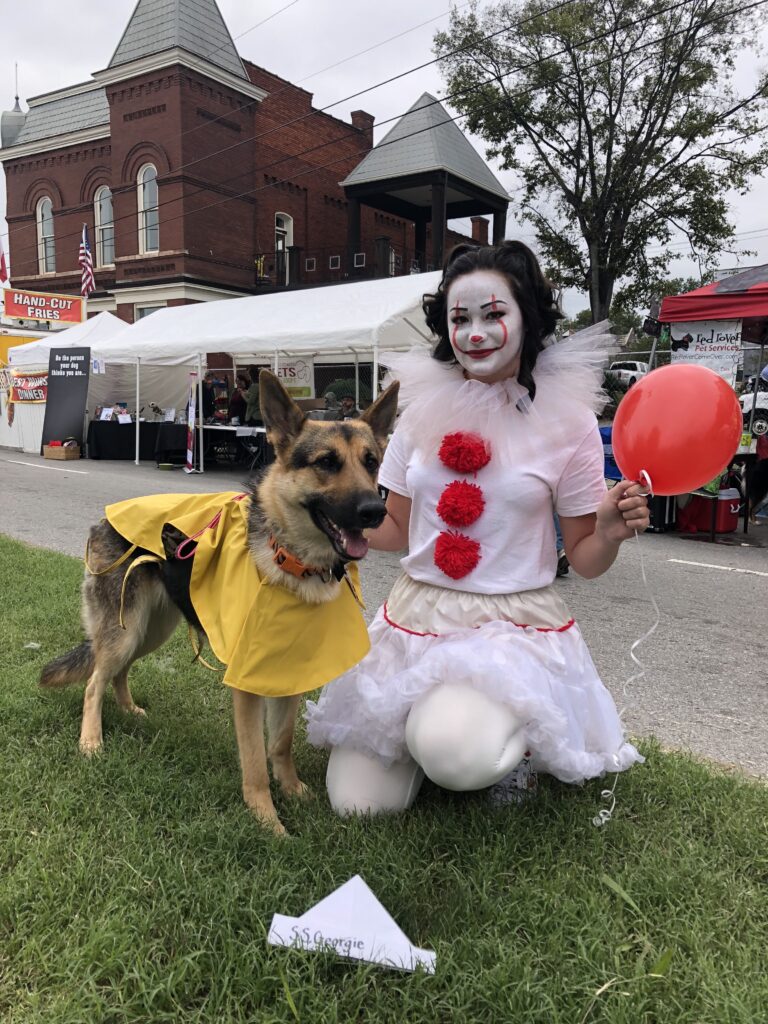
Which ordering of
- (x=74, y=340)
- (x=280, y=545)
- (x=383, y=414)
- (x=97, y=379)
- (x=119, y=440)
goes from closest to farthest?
1. (x=280, y=545)
2. (x=383, y=414)
3. (x=119, y=440)
4. (x=74, y=340)
5. (x=97, y=379)

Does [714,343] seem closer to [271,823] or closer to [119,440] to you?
[271,823]

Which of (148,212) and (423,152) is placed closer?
(423,152)

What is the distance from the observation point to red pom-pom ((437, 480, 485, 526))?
2379 mm

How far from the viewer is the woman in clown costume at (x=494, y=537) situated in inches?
90.4

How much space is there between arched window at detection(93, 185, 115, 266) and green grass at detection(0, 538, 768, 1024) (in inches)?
1088

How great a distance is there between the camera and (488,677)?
2170mm

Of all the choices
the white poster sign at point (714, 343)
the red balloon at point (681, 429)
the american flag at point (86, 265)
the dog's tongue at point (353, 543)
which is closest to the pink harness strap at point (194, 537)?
the dog's tongue at point (353, 543)

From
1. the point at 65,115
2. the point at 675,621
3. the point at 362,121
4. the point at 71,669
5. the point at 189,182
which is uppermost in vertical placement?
the point at 362,121

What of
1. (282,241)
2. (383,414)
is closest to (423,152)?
(282,241)

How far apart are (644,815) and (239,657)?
1526 mm

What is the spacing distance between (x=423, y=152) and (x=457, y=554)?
2337cm

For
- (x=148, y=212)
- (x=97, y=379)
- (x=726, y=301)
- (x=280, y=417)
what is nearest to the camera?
(x=280, y=417)

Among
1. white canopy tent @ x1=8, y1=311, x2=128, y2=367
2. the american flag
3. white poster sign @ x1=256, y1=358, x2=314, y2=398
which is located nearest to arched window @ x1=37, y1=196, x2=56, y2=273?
the american flag

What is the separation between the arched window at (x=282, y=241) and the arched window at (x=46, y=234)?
9.56 metres
